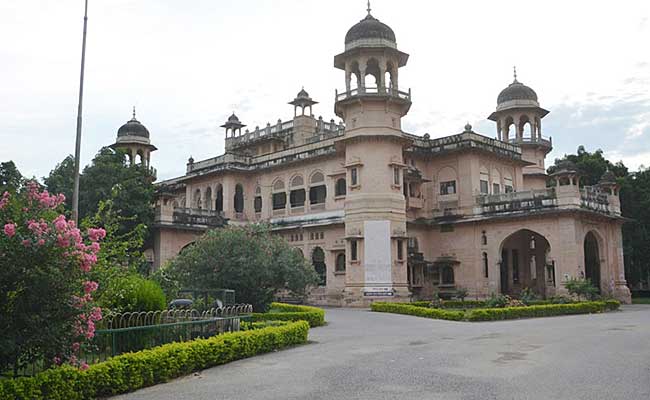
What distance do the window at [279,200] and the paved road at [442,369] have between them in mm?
22785

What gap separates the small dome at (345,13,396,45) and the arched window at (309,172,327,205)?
8.45 m

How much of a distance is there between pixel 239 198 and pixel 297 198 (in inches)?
215

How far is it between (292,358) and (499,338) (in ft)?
21.5

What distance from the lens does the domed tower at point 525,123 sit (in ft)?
148

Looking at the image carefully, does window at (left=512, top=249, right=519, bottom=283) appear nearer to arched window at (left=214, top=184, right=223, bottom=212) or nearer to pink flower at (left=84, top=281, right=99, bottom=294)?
arched window at (left=214, top=184, right=223, bottom=212)

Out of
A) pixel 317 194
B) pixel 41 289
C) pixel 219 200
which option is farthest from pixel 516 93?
pixel 41 289

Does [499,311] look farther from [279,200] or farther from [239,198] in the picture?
[239,198]

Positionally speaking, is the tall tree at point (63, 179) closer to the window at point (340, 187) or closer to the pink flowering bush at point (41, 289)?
the window at point (340, 187)

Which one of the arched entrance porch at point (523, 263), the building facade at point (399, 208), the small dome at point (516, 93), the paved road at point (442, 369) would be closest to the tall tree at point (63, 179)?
the building facade at point (399, 208)

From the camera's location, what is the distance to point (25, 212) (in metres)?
10.1

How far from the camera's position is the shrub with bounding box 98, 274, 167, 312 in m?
12.5

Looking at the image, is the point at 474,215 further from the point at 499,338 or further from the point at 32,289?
the point at 32,289

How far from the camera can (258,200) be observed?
43.9 metres

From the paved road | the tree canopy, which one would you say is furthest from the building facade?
the paved road
